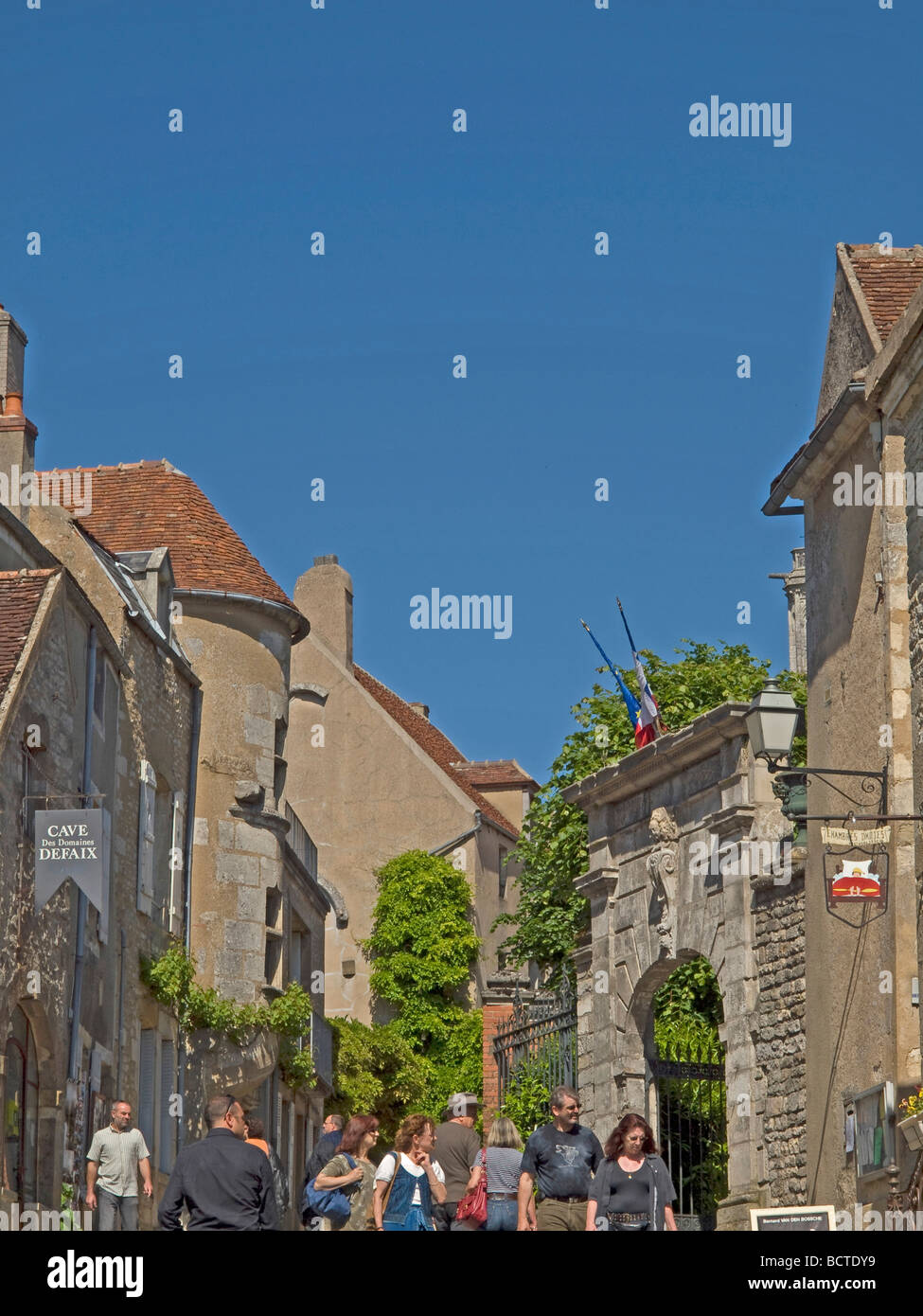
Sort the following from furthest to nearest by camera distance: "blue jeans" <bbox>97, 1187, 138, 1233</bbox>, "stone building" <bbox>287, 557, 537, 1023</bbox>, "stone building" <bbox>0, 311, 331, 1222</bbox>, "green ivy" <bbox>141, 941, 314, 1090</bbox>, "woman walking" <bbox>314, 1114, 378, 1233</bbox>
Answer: "stone building" <bbox>287, 557, 537, 1023</bbox>
"green ivy" <bbox>141, 941, 314, 1090</bbox>
"stone building" <bbox>0, 311, 331, 1222</bbox>
"blue jeans" <bbox>97, 1187, 138, 1233</bbox>
"woman walking" <bbox>314, 1114, 378, 1233</bbox>

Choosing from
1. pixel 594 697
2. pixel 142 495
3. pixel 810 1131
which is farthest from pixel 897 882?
pixel 594 697

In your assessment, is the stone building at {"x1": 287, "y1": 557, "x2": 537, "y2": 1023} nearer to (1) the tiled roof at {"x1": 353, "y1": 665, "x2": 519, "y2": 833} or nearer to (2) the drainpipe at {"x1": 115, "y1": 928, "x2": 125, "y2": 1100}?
(1) the tiled roof at {"x1": 353, "y1": 665, "x2": 519, "y2": 833}

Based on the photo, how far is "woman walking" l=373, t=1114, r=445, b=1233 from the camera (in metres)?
12.2

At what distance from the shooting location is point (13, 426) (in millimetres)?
23672

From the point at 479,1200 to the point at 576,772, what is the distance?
21230mm

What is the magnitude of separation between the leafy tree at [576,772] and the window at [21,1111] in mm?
14795

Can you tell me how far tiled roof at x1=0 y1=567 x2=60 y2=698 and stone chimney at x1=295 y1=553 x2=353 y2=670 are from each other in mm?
25357

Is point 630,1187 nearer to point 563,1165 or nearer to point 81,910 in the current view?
point 563,1165

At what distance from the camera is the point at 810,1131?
16.6 meters

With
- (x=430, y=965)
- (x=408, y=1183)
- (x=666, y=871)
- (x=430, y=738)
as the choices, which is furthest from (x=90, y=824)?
(x=430, y=738)

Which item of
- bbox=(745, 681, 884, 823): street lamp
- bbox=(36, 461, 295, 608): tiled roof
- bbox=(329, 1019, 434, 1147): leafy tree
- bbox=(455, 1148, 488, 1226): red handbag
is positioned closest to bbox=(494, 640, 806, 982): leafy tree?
bbox=(329, 1019, 434, 1147): leafy tree

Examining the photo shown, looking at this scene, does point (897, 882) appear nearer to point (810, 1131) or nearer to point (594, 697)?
point (810, 1131)

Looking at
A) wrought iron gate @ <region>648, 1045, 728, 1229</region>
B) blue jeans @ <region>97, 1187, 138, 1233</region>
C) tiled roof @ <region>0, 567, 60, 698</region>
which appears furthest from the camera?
wrought iron gate @ <region>648, 1045, 728, 1229</region>
